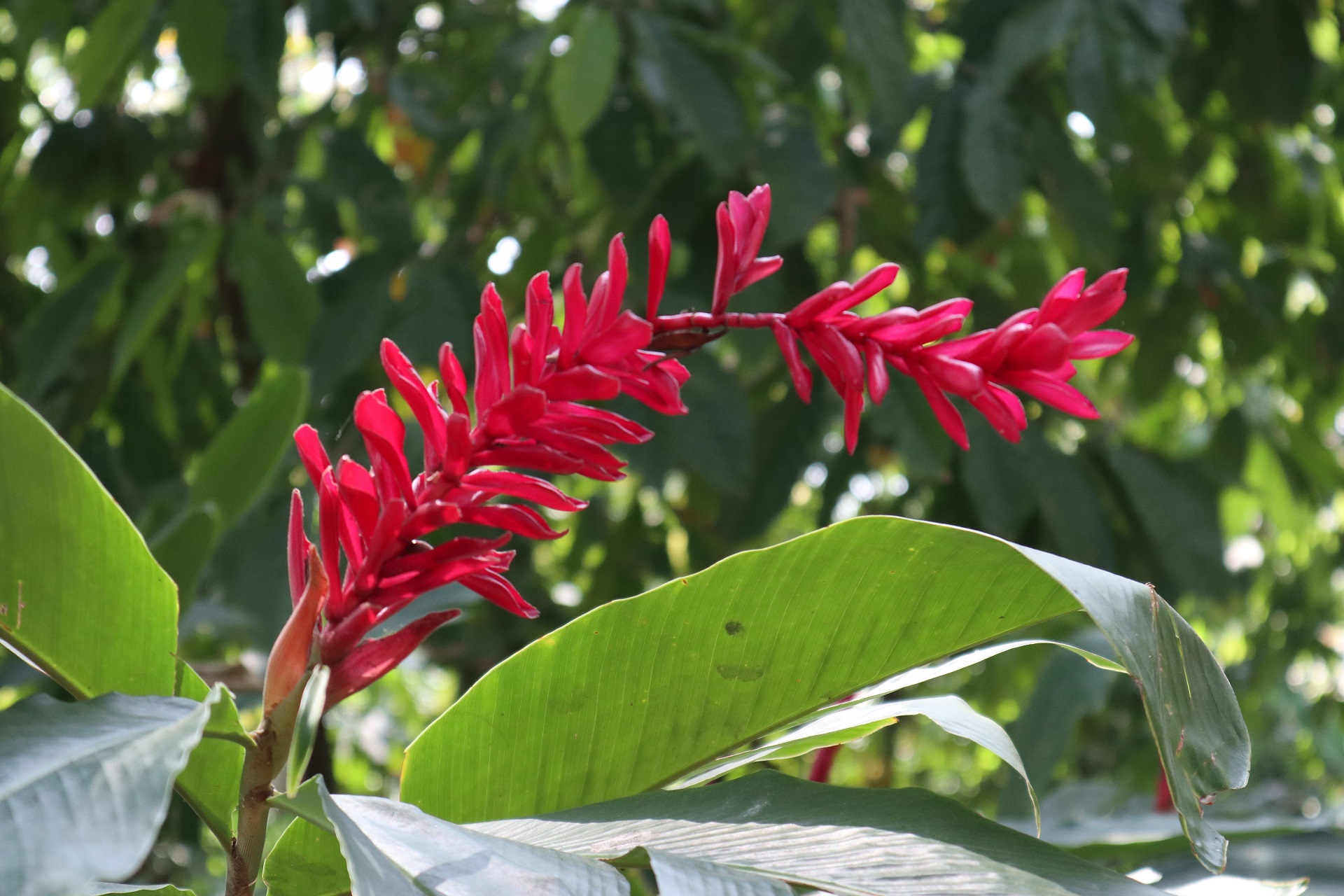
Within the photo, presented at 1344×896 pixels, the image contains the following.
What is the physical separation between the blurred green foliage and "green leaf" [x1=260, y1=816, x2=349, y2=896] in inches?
14.6

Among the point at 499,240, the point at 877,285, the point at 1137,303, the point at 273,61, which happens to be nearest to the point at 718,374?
the point at 499,240

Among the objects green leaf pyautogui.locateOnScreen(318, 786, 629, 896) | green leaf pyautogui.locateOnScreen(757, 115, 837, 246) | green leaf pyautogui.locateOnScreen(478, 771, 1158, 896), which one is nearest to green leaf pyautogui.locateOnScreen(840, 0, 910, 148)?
green leaf pyautogui.locateOnScreen(757, 115, 837, 246)

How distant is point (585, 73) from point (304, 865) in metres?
0.97

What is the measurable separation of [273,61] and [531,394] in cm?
124

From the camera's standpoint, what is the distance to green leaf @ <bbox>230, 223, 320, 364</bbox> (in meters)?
1.45

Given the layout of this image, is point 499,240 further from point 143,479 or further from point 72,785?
point 72,785

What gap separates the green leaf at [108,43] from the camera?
1.46 metres

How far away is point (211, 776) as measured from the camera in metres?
0.54

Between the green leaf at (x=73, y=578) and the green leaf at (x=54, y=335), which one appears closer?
the green leaf at (x=73, y=578)

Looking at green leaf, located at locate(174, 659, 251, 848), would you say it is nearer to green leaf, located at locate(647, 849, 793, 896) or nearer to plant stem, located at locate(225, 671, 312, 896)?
plant stem, located at locate(225, 671, 312, 896)

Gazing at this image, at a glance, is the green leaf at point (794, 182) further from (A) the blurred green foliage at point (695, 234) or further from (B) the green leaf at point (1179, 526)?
(B) the green leaf at point (1179, 526)

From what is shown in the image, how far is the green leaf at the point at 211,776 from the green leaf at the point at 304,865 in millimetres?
29

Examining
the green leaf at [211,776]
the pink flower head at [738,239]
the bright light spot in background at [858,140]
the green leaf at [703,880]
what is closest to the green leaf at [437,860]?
the green leaf at [703,880]

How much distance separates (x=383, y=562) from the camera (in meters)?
0.47
